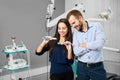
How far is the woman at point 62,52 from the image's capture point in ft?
7.73

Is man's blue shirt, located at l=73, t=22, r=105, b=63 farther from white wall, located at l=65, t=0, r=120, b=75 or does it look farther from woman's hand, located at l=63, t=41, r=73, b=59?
white wall, located at l=65, t=0, r=120, b=75

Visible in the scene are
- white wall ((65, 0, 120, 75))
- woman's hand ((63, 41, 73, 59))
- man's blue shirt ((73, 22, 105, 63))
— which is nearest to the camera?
man's blue shirt ((73, 22, 105, 63))

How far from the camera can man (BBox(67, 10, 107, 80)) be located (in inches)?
86.3

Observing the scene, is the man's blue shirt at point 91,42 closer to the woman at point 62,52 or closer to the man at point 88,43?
the man at point 88,43

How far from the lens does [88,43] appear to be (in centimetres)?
214

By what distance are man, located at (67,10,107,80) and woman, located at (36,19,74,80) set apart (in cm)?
12

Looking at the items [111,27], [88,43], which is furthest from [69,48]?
[111,27]

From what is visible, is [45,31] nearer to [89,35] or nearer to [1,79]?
[1,79]

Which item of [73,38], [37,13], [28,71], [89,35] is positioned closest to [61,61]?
[73,38]

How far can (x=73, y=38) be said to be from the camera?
92.4 inches

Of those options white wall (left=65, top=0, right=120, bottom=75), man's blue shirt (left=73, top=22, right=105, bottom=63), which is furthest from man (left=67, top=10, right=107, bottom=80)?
white wall (left=65, top=0, right=120, bottom=75)

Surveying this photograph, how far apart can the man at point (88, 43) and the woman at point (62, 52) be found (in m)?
0.12

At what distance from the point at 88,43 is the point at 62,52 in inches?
14.1

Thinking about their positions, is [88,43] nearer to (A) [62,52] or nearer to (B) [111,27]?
(A) [62,52]
